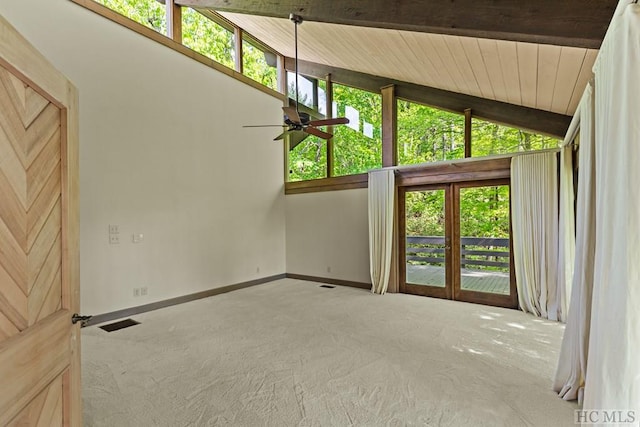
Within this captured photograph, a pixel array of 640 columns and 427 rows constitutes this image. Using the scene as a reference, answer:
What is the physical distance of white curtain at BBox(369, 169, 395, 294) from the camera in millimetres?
5527

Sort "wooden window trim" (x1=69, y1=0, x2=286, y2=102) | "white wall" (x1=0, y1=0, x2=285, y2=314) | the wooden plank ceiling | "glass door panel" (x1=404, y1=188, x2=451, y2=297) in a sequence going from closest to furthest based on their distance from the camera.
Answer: the wooden plank ceiling
"white wall" (x1=0, y1=0, x2=285, y2=314)
"wooden window trim" (x1=69, y1=0, x2=286, y2=102)
"glass door panel" (x1=404, y1=188, x2=451, y2=297)

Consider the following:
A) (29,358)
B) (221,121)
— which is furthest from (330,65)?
(29,358)

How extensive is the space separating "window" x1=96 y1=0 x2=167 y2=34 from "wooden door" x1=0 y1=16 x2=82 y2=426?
13.9 ft

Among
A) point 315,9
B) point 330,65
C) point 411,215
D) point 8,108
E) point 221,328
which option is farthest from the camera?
point 330,65

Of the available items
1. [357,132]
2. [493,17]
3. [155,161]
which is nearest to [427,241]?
[357,132]

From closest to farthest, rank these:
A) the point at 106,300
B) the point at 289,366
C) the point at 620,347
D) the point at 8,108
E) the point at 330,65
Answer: the point at 8,108 < the point at 620,347 < the point at 289,366 < the point at 106,300 < the point at 330,65

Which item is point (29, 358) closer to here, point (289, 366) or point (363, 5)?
point (289, 366)

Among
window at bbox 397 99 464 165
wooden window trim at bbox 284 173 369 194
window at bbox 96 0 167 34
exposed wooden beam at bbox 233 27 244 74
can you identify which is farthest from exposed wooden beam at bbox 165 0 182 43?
window at bbox 397 99 464 165

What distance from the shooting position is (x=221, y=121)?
5773 millimetres

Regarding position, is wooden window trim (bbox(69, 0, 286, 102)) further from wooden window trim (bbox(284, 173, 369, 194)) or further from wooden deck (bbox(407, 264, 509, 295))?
wooden deck (bbox(407, 264, 509, 295))

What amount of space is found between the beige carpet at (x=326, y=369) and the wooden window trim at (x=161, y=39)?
4225mm

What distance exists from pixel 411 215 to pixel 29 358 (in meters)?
5.33

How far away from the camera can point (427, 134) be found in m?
5.63

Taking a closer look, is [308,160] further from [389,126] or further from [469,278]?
[469,278]
